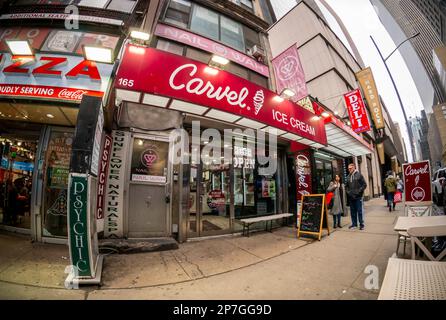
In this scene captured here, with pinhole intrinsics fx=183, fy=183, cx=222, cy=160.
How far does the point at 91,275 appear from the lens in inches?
107

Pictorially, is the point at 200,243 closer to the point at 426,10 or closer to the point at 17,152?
the point at 17,152

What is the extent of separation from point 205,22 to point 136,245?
337 inches

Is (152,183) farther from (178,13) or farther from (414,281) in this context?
(178,13)

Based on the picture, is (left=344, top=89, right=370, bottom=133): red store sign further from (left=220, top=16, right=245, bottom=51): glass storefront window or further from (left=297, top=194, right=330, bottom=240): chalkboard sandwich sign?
(left=297, top=194, right=330, bottom=240): chalkboard sandwich sign

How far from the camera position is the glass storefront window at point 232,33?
26.6 feet

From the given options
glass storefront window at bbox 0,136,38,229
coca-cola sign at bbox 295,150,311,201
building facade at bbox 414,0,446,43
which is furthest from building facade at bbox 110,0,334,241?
building facade at bbox 414,0,446,43

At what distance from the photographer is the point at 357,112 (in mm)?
10344

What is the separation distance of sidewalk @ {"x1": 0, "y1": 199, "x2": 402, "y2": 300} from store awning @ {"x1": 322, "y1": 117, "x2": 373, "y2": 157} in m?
4.63

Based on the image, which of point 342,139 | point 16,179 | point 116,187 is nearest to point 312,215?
point 116,187

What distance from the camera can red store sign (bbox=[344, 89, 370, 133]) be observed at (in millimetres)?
10055

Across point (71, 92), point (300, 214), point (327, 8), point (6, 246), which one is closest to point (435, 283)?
point (300, 214)

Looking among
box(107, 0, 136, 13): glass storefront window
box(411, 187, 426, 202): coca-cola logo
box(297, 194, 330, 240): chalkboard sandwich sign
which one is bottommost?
box(297, 194, 330, 240): chalkboard sandwich sign

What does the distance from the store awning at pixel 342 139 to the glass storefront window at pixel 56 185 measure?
9054 mm
